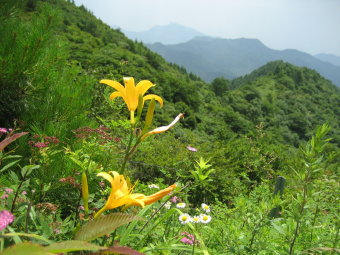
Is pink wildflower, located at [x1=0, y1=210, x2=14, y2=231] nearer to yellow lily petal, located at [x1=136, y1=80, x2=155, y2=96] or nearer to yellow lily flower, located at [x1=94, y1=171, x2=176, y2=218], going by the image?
yellow lily flower, located at [x1=94, y1=171, x2=176, y2=218]

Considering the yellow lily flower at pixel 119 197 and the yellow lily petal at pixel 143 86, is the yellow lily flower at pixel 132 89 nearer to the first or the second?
the yellow lily petal at pixel 143 86

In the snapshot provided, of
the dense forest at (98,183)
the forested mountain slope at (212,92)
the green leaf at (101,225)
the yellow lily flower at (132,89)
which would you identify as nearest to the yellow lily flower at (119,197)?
the dense forest at (98,183)

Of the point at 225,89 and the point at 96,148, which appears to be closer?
the point at 96,148

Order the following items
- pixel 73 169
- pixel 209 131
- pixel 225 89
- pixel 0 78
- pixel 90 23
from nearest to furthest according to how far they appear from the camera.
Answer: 1. pixel 73 169
2. pixel 0 78
3. pixel 209 131
4. pixel 90 23
5. pixel 225 89

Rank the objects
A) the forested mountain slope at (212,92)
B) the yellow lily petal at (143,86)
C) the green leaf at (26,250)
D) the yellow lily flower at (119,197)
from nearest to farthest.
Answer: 1. the green leaf at (26,250)
2. the yellow lily flower at (119,197)
3. the yellow lily petal at (143,86)
4. the forested mountain slope at (212,92)

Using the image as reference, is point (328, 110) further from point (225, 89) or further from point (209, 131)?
point (209, 131)

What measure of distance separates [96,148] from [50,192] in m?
0.38

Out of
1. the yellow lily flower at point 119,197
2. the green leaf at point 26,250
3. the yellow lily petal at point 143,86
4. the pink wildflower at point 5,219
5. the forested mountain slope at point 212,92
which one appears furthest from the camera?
the forested mountain slope at point 212,92

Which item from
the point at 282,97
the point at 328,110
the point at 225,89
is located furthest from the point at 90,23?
the point at 328,110

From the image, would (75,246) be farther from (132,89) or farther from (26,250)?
(132,89)

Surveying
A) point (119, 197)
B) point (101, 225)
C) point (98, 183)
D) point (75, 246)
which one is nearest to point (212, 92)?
point (98, 183)

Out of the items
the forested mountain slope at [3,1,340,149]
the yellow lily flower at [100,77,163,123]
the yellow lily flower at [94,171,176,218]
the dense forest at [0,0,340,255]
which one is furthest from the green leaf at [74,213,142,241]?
the forested mountain slope at [3,1,340,149]

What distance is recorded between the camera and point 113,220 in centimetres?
60

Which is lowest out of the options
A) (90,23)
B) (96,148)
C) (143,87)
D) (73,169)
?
(73,169)
